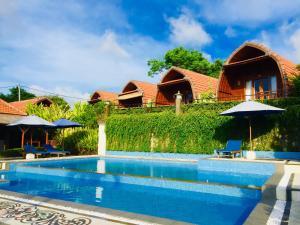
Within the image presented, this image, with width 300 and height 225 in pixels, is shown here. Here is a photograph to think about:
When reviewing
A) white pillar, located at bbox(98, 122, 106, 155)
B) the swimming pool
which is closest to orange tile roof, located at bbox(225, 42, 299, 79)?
the swimming pool

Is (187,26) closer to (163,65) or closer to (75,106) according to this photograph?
(75,106)

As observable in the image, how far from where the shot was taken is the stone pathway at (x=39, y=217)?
443cm

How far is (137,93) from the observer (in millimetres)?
27875

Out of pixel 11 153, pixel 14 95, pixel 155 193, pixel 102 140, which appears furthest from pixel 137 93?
pixel 14 95

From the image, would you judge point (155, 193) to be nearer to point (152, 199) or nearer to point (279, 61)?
point (152, 199)

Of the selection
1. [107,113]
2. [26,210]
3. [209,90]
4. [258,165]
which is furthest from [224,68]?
[26,210]

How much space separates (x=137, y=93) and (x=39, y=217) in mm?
23383

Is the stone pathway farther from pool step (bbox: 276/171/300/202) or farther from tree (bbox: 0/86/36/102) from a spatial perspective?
tree (bbox: 0/86/36/102)

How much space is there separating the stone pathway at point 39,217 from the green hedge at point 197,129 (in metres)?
12.2

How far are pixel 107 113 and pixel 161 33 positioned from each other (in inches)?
369

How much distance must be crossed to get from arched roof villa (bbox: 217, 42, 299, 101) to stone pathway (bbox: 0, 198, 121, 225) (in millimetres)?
15056

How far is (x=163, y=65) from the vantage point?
3944cm

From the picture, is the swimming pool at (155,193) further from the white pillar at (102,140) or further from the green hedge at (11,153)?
the white pillar at (102,140)

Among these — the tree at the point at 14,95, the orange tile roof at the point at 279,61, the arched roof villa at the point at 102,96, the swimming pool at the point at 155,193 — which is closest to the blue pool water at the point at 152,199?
the swimming pool at the point at 155,193
